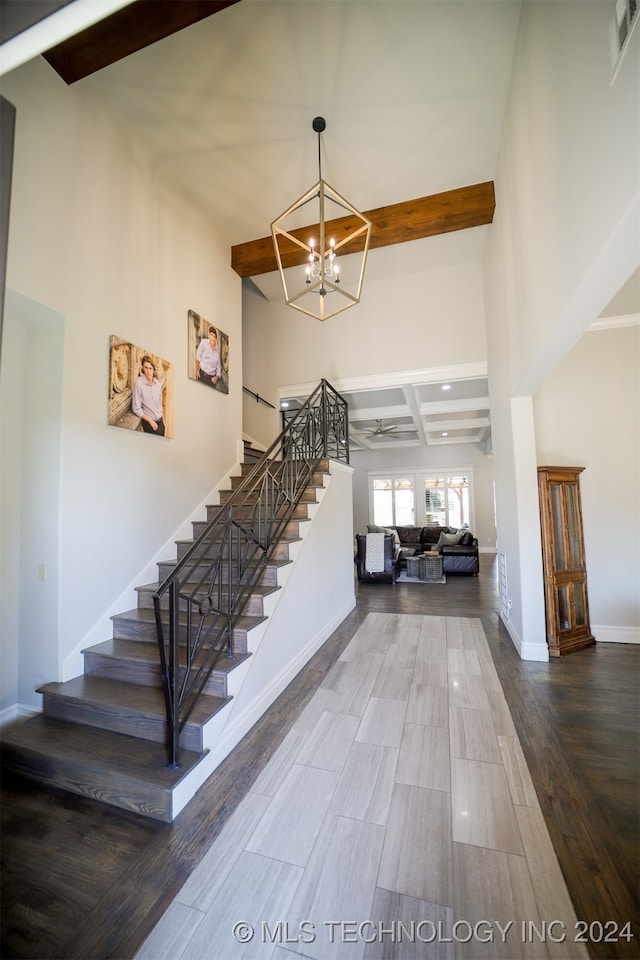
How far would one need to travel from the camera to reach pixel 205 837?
1601mm

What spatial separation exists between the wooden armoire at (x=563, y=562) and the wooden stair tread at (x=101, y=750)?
322cm

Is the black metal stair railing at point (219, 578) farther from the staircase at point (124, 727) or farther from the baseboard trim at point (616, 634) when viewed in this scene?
the baseboard trim at point (616, 634)

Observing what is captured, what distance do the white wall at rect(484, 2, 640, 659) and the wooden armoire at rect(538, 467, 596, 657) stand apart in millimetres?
174

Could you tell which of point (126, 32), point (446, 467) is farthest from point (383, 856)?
point (446, 467)

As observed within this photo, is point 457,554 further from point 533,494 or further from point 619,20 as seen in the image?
point 619,20

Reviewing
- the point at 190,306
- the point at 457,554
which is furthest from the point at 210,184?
the point at 457,554

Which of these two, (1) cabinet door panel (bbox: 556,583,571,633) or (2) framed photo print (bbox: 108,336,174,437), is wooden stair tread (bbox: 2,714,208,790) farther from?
(1) cabinet door panel (bbox: 556,583,571,633)

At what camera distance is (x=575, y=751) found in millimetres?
2119

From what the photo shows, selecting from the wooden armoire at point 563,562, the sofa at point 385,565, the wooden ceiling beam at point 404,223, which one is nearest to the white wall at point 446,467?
the sofa at point 385,565

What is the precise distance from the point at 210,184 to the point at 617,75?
3.66m

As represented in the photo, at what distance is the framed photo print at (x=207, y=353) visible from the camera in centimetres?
387

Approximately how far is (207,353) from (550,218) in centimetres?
322

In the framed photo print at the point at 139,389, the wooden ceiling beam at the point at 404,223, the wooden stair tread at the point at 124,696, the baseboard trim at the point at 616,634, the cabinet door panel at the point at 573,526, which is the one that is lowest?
the baseboard trim at the point at 616,634

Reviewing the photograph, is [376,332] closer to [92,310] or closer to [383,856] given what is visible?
[92,310]
